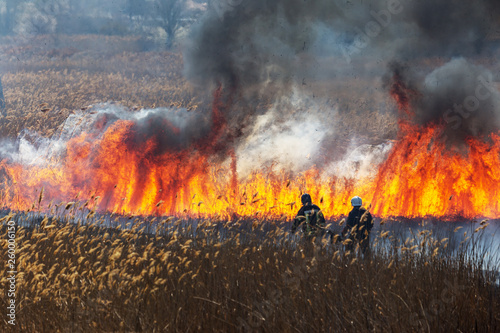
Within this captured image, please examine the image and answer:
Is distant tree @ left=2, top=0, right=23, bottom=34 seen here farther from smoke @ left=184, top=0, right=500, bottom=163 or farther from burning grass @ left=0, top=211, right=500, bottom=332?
burning grass @ left=0, top=211, right=500, bottom=332

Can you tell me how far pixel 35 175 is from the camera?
20453mm

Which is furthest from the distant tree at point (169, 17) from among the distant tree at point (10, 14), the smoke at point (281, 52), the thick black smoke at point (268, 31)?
the thick black smoke at point (268, 31)

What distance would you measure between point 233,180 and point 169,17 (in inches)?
2346

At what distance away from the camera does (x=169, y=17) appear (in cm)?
7438

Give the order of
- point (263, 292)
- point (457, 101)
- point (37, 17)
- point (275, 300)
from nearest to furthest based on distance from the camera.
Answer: point (275, 300) → point (263, 292) → point (457, 101) → point (37, 17)

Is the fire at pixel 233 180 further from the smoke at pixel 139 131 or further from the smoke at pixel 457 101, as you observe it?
the smoke at pixel 457 101

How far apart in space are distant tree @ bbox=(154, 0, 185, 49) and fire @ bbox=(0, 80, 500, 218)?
54.3m

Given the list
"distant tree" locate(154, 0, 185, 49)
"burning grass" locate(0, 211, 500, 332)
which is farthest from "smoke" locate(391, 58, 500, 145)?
"distant tree" locate(154, 0, 185, 49)

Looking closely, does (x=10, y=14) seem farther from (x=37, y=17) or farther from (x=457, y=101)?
(x=457, y=101)

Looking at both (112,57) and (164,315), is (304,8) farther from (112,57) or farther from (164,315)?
(112,57)

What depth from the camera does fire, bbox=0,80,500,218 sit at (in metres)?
17.0

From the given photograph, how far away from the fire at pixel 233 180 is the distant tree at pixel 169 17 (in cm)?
5429

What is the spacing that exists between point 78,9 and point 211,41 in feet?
237

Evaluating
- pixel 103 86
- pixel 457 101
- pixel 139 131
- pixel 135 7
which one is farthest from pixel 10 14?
pixel 457 101
